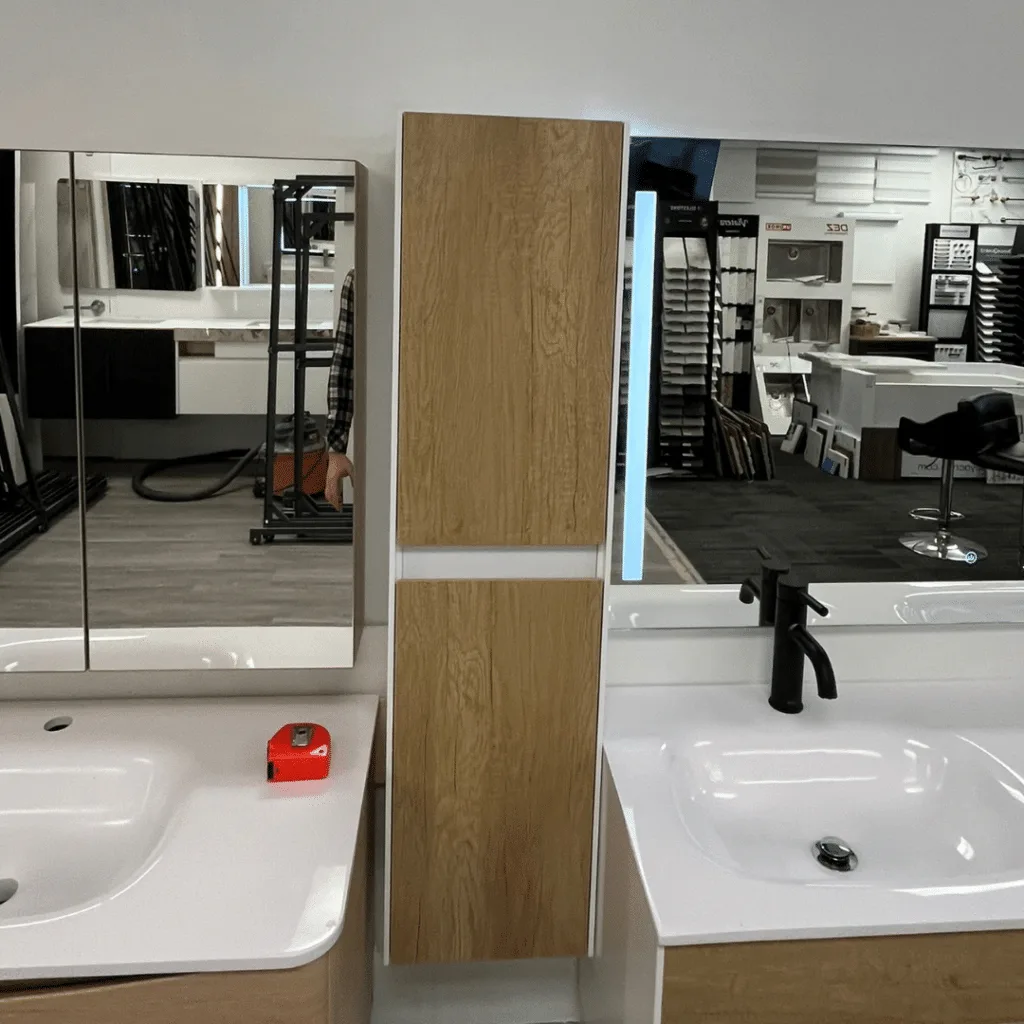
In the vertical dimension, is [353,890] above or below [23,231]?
below

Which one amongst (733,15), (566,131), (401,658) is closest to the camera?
(566,131)

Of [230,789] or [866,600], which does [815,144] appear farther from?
[230,789]

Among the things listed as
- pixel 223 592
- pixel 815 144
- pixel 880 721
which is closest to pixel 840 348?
pixel 815 144

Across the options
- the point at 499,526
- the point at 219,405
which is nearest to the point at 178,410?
the point at 219,405

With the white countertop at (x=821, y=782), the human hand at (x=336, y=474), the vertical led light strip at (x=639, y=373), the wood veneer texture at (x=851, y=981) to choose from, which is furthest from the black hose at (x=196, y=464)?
the wood veneer texture at (x=851, y=981)

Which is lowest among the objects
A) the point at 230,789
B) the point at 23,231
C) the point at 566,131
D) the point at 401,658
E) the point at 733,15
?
the point at 230,789

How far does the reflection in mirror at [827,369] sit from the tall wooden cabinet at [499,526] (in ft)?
0.94

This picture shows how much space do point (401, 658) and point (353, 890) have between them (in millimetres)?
364

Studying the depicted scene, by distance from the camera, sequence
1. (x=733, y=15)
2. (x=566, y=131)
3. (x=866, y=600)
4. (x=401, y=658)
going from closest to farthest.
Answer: (x=566, y=131), (x=401, y=658), (x=733, y=15), (x=866, y=600)

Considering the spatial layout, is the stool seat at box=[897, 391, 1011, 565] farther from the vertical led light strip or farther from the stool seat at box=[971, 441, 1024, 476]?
the vertical led light strip

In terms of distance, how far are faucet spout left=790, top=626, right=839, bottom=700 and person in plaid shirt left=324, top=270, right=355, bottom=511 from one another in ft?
2.83

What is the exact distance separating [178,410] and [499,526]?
0.61 m

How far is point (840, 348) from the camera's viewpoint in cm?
202

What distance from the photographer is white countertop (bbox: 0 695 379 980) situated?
1.36 m
